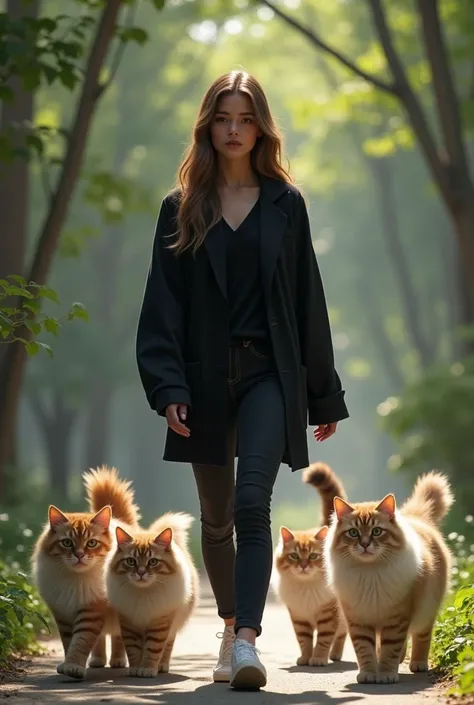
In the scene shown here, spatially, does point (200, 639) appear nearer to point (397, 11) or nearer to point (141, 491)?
point (397, 11)

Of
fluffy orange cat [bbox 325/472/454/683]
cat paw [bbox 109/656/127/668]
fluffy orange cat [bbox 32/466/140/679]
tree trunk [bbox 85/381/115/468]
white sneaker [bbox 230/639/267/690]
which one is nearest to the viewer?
white sneaker [bbox 230/639/267/690]

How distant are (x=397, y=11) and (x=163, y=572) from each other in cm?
1832

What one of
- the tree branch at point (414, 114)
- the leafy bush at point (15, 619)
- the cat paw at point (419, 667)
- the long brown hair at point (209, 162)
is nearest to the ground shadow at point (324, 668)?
the cat paw at point (419, 667)

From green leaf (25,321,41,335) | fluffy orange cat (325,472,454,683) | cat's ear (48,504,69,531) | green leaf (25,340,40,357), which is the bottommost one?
fluffy orange cat (325,472,454,683)

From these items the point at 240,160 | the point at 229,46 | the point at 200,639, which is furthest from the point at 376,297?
the point at 240,160

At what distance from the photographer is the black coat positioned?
18.6 feet

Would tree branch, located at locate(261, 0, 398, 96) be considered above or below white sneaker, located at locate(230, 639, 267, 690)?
above

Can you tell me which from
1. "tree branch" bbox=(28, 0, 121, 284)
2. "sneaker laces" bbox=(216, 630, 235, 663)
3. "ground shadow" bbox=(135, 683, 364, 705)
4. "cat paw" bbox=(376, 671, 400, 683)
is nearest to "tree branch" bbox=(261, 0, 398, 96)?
"tree branch" bbox=(28, 0, 121, 284)

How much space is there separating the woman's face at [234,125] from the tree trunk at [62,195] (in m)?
5.50

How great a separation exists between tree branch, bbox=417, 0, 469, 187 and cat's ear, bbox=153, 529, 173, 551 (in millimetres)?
7408

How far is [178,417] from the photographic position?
563 centimetres

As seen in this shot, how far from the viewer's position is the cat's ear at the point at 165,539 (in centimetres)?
632

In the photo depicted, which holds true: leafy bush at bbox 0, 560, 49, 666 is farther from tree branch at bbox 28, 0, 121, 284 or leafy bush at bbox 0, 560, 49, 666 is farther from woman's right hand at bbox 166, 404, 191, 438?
tree branch at bbox 28, 0, 121, 284

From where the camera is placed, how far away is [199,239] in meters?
5.76
